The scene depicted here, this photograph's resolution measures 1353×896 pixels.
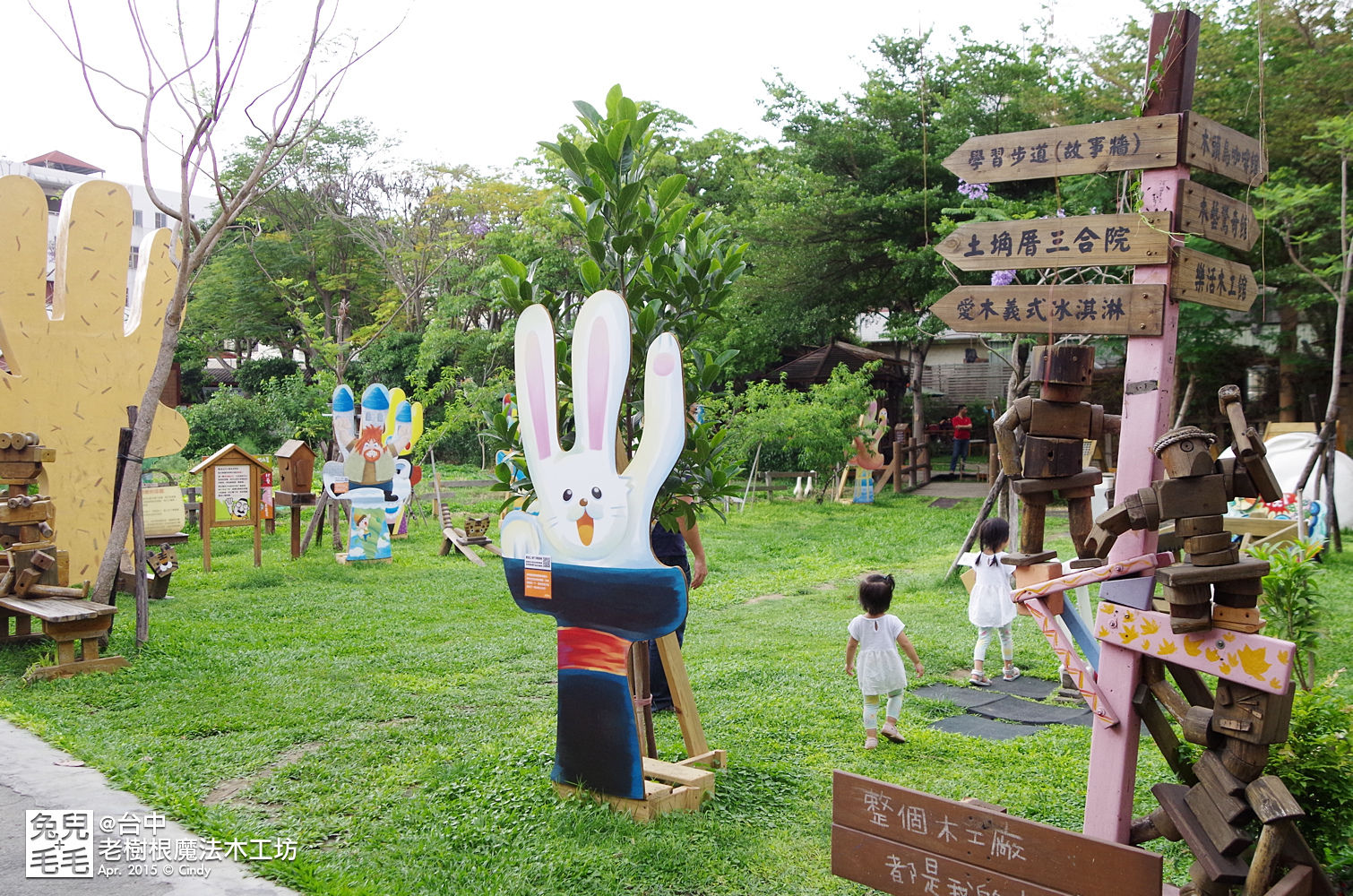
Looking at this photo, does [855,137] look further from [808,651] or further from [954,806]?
[954,806]

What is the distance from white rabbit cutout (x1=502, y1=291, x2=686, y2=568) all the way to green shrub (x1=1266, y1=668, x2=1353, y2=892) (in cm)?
265

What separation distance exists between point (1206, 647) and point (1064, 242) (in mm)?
1585

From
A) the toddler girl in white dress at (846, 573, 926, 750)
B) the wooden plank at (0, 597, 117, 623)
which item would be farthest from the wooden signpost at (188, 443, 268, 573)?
the toddler girl in white dress at (846, 573, 926, 750)

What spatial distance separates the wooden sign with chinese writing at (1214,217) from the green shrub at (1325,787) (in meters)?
1.88

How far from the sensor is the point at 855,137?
18.7 meters

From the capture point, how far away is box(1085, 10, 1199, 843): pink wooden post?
144 inches

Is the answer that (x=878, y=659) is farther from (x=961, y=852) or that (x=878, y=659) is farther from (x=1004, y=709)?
(x=961, y=852)

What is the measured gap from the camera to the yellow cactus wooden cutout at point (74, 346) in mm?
9281

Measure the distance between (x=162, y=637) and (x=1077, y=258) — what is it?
762cm

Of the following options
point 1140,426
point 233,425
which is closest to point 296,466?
point 1140,426

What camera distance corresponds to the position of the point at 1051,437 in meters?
3.77

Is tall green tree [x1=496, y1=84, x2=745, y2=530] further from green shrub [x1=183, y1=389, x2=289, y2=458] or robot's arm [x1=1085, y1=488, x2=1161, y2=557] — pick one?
green shrub [x1=183, y1=389, x2=289, y2=458]

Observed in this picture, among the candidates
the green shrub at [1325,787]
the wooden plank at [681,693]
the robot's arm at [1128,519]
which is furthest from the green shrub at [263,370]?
the green shrub at [1325,787]

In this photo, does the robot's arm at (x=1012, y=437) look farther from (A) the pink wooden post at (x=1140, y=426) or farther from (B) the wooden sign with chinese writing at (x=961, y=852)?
(B) the wooden sign with chinese writing at (x=961, y=852)
